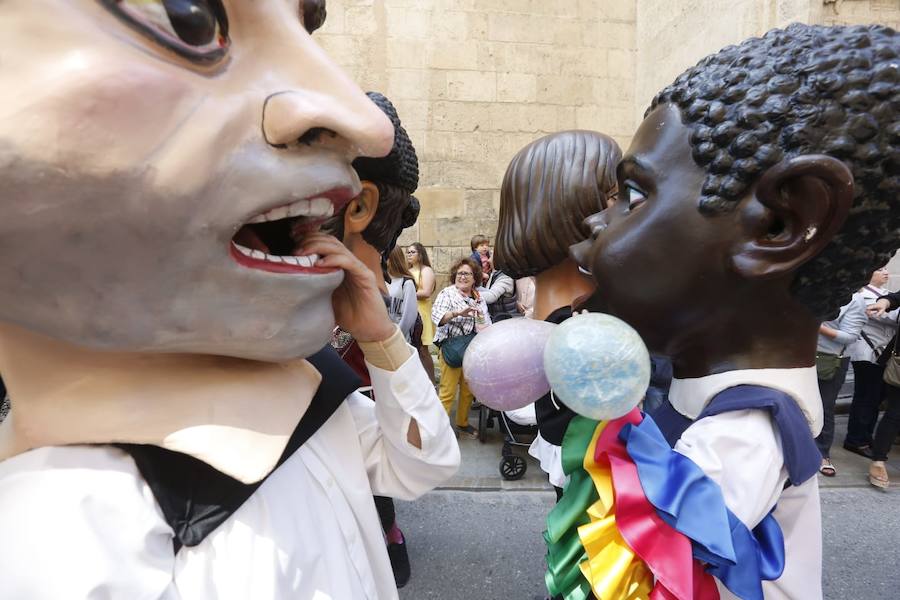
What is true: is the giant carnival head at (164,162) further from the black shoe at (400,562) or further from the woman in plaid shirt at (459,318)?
the woman in plaid shirt at (459,318)

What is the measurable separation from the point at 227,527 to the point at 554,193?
4.35ft

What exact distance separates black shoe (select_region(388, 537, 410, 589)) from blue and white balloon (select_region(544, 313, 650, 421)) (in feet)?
6.78

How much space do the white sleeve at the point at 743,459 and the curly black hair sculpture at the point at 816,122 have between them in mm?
270

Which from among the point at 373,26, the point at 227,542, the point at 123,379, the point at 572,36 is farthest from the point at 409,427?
the point at 572,36

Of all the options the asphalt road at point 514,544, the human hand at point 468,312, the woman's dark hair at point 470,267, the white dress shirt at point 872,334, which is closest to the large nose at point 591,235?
the asphalt road at point 514,544

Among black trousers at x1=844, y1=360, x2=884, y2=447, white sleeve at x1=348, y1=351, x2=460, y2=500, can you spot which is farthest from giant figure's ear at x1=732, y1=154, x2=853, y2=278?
black trousers at x1=844, y1=360, x2=884, y2=447

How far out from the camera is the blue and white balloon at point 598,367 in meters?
0.81

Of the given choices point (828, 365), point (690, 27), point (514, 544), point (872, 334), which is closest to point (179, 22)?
point (514, 544)

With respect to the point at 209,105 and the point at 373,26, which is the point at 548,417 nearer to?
the point at 209,105

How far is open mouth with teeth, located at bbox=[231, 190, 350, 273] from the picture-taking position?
2.49ft

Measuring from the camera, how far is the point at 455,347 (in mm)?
3826

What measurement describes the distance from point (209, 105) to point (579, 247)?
2.68ft

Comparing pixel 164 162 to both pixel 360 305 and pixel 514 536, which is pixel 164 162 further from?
pixel 514 536

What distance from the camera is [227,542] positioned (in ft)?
2.52
